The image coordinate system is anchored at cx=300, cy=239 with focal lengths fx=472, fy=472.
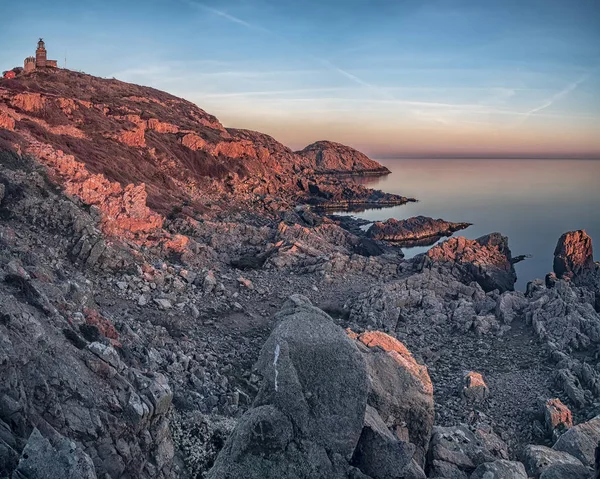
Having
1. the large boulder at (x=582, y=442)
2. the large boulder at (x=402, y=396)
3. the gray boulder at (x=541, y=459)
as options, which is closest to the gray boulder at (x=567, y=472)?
the gray boulder at (x=541, y=459)

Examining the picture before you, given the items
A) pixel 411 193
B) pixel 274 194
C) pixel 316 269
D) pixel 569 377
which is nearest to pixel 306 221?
pixel 274 194

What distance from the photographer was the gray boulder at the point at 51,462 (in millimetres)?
5891

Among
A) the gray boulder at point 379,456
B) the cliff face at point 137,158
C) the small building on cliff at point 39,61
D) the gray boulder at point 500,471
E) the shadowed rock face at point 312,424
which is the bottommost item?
the gray boulder at point 500,471

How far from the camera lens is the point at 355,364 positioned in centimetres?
857

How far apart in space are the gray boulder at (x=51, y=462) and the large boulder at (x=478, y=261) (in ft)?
87.8

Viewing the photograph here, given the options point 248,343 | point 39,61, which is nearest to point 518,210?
point 248,343

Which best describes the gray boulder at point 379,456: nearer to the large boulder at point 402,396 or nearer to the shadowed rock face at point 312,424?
the shadowed rock face at point 312,424

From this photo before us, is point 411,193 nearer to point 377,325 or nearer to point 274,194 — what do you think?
point 274,194

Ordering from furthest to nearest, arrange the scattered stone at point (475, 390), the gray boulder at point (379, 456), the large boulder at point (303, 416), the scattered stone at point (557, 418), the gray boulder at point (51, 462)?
the scattered stone at point (475, 390)
the scattered stone at point (557, 418)
the gray boulder at point (379, 456)
the large boulder at point (303, 416)
the gray boulder at point (51, 462)

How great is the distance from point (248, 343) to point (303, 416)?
10.3m

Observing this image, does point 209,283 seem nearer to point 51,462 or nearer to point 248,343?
point 248,343

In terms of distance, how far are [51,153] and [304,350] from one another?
2509 cm

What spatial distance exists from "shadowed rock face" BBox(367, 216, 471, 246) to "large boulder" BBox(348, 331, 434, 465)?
1496 inches

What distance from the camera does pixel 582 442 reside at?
12.8 meters
